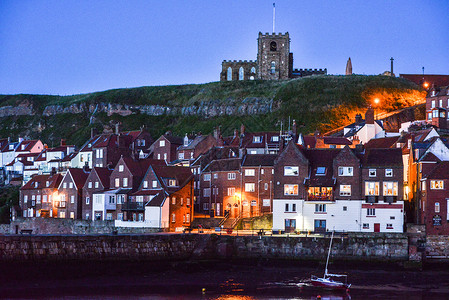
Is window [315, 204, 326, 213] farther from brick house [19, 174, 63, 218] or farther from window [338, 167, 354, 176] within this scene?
brick house [19, 174, 63, 218]

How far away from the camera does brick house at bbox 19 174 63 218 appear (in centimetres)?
9450

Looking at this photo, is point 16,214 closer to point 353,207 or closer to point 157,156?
point 157,156

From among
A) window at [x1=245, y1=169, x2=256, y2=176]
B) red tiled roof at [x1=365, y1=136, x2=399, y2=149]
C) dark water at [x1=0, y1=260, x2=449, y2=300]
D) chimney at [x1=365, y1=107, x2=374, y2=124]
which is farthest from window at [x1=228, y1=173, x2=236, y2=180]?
chimney at [x1=365, y1=107, x2=374, y2=124]

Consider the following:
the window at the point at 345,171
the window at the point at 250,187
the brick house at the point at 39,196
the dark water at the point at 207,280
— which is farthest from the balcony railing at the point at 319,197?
the brick house at the point at 39,196

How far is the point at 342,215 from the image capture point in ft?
218

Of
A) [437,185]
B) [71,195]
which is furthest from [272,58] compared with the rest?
[437,185]

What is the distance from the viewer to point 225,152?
92312 mm

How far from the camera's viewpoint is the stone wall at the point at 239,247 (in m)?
57.2

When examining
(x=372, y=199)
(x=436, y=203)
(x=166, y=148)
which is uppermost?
(x=166, y=148)

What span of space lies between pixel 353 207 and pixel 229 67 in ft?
383

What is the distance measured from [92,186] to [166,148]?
23564 millimetres

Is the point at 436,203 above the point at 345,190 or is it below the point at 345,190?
below

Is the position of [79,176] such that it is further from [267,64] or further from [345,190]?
[267,64]

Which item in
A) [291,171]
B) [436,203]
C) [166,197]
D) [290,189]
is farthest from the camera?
[166,197]
